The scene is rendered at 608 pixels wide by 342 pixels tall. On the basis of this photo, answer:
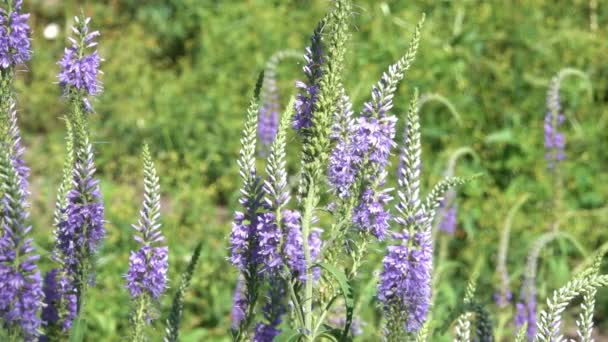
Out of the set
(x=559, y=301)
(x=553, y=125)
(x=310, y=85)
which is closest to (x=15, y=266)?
(x=310, y=85)

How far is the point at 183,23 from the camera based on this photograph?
31.6ft

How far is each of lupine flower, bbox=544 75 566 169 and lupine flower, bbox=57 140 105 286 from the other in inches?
131

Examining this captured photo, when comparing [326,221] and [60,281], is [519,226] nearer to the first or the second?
[326,221]

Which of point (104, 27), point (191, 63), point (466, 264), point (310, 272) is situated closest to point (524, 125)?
point (466, 264)

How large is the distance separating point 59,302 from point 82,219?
1.66ft

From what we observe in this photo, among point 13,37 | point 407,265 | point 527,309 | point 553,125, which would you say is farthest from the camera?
point 553,125

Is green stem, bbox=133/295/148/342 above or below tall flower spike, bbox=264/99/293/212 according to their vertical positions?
below

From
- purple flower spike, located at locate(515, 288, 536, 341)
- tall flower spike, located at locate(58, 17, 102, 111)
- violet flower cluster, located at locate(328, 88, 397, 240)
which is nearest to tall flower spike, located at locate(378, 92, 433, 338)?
violet flower cluster, located at locate(328, 88, 397, 240)

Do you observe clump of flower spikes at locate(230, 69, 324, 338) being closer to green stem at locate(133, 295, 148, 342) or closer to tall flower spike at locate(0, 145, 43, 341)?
green stem at locate(133, 295, 148, 342)

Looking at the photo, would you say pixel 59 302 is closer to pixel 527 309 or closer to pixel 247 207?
pixel 247 207

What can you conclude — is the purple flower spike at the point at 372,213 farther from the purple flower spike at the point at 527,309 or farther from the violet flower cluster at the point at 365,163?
the purple flower spike at the point at 527,309

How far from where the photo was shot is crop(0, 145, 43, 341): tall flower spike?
6.55ft

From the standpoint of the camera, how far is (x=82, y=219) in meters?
2.34

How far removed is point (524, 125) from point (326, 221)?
2138 millimetres
